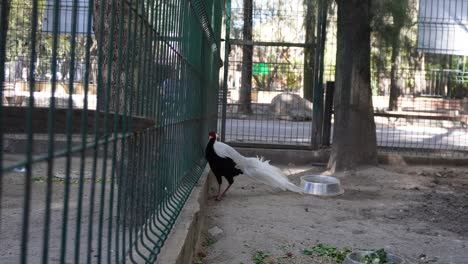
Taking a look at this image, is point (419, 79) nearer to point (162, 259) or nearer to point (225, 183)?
point (225, 183)

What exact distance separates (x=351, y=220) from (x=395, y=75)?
22.0 feet

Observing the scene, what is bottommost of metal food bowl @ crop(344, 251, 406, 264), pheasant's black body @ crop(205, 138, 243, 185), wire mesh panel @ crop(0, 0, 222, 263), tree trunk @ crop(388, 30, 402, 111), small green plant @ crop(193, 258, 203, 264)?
small green plant @ crop(193, 258, 203, 264)

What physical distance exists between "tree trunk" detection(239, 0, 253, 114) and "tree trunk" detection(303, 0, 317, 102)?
3.37ft

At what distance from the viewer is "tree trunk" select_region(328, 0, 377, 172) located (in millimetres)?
8828

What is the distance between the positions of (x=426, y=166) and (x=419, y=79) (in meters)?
2.43

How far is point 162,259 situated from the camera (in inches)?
120

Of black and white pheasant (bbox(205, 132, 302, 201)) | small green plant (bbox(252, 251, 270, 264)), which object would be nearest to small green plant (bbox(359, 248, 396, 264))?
small green plant (bbox(252, 251, 270, 264))

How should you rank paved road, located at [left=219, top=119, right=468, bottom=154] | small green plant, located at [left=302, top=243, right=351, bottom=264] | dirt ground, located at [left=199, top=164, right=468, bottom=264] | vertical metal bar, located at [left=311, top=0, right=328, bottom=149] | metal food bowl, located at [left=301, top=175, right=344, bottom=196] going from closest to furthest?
small green plant, located at [left=302, top=243, right=351, bottom=264] < dirt ground, located at [left=199, top=164, right=468, bottom=264] < metal food bowl, located at [left=301, top=175, right=344, bottom=196] < vertical metal bar, located at [left=311, top=0, right=328, bottom=149] < paved road, located at [left=219, top=119, right=468, bottom=154]

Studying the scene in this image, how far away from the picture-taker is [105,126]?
1933 millimetres

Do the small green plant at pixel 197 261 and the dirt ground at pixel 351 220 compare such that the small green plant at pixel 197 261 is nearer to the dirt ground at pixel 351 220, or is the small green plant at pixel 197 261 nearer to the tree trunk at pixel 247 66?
the dirt ground at pixel 351 220

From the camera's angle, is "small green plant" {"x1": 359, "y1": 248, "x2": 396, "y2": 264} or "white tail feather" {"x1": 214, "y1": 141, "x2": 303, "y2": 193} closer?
"small green plant" {"x1": 359, "y1": 248, "x2": 396, "y2": 264}

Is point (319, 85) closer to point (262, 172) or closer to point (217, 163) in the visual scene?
point (262, 172)

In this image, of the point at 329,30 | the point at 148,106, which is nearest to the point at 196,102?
the point at 148,106

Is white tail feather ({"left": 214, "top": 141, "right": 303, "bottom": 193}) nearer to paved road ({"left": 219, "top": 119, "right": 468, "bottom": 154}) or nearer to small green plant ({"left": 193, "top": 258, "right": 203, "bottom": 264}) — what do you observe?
Result: paved road ({"left": 219, "top": 119, "right": 468, "bottom": 154})
